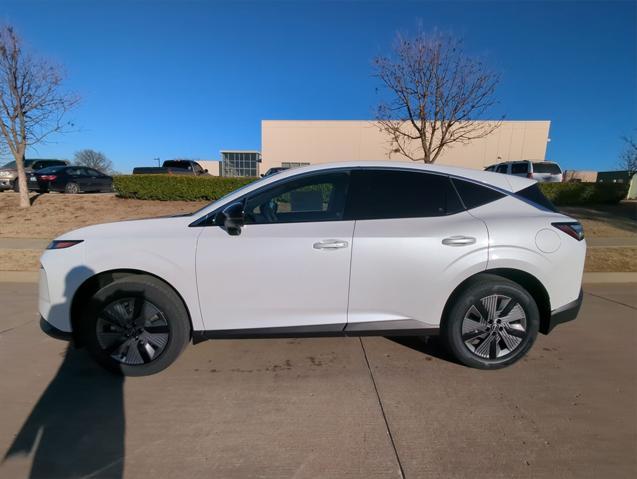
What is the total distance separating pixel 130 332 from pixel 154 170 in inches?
700

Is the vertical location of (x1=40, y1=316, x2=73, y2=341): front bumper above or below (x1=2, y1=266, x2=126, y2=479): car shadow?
above

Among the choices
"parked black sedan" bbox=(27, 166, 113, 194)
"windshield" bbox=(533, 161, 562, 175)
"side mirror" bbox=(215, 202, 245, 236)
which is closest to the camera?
"side mirror" bbox=(215, 202, 245, 236)

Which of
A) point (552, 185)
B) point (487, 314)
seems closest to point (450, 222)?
point (487, 314)

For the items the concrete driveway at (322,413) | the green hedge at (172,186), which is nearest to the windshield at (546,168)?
the green hedge at (172,186)

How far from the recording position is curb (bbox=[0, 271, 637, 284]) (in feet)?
19.6

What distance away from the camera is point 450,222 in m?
3.00

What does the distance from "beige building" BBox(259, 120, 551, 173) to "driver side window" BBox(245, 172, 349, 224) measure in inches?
1282

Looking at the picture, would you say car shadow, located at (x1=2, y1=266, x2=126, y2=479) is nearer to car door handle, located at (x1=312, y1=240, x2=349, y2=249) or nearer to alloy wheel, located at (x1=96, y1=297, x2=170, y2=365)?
alloy wheel, located at (x1=96, y1=297, x2=170, y2=365)

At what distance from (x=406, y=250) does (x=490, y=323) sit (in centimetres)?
102

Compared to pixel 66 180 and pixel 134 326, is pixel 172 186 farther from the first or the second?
pixel 134 326

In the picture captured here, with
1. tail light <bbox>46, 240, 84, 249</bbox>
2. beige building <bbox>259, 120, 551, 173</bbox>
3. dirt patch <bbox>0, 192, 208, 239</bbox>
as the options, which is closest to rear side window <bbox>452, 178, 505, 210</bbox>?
tail light <bbox>46, 240, 84, 249</bbox>

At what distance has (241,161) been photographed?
171 ft

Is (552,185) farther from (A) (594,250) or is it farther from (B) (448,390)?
(B) (448,390)

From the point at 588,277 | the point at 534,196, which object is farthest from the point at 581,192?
the point at 534,196
